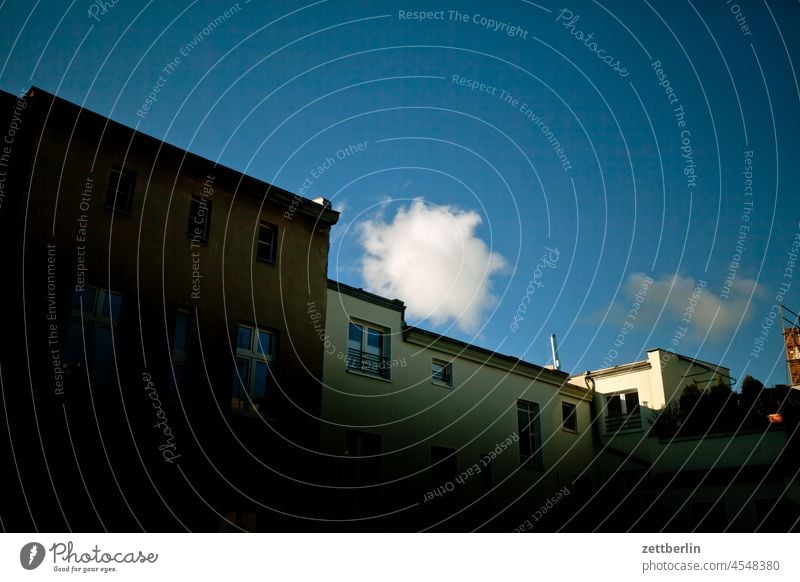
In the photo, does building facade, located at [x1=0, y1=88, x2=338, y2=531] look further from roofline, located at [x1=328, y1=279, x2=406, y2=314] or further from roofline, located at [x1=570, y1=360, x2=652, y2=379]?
roofline, located at [x1=570, y1=360, x2=652, y2=379]

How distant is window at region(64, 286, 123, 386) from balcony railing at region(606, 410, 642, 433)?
66.9 ft

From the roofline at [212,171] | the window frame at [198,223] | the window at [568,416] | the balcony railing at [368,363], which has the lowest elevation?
the window at [568,416]

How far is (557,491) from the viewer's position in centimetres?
2595

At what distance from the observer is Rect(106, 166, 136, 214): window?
50.3 feet

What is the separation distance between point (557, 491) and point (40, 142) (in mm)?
20501

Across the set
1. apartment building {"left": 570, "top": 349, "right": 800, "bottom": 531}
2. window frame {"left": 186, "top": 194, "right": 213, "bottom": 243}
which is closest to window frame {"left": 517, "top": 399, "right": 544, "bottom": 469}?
apartment building {"left": 570, "top": 349, "right": 800, "bottom": 531}

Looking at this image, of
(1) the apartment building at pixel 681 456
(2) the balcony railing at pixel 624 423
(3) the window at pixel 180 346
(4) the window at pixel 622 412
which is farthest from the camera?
(4) the window at pixel 622 412

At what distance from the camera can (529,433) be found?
2623 cm

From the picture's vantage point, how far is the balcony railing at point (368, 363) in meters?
20.0

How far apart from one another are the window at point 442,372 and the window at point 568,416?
6867mm

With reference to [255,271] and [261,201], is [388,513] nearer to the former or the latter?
[255,271]
